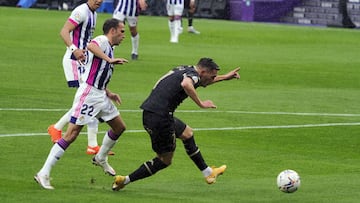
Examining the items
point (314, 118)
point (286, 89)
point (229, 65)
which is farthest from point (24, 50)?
point (314, 118)

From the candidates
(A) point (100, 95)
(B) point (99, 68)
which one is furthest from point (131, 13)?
(A) point (100, 95)

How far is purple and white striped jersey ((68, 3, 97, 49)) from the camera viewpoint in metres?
17.9

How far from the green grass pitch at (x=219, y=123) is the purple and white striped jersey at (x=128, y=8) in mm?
1495

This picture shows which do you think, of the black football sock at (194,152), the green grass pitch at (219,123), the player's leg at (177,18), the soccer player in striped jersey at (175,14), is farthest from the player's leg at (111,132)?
the soccer player in striped jersey at (175,14)

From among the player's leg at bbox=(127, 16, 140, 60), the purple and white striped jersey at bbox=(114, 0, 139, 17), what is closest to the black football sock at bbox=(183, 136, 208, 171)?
the player's leg at bbox=(127, 16, 140, 60)

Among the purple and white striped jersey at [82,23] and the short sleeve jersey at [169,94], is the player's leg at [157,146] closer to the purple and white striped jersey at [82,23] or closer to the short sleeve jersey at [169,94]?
the short sleeve jersey at [169,94]

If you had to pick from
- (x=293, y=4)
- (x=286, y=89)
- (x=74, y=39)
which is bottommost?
(x=293, y=4)

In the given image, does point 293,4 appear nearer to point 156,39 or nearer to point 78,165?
point 156,39

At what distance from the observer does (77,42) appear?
18.4 m

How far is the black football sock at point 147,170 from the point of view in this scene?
46.7ft

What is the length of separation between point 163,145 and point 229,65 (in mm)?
19422

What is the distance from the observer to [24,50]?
35.8 m

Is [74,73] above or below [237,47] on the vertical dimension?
above

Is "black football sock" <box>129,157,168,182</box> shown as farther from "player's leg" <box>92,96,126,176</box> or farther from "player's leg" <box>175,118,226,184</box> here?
"player's leg" <box>92,96,126,176</box>
